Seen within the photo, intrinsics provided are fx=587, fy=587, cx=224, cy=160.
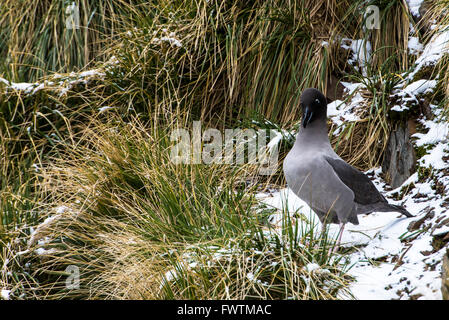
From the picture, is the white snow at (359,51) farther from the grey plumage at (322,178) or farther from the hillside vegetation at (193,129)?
the grey plumage at (322,178)

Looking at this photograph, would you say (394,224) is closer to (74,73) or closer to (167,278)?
(167,278)

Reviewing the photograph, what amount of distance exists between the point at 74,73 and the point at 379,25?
2592 millimetres

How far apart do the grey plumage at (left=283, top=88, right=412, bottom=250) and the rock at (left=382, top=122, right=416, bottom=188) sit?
2.01 ft

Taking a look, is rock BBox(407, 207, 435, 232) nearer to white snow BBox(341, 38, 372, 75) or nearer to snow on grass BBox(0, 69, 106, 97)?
white snow BBox(341, 38, 372, 75)

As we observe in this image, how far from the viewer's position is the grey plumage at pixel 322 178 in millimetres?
3191

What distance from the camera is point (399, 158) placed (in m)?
3.96

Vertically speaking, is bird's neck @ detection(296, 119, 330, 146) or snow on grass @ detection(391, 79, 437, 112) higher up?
snow on grass @ detection(391, 79, 437, 112)

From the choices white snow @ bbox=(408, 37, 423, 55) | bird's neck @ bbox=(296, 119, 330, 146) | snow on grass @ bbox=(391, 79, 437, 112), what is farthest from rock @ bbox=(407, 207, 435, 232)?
white snow @ bbox=(408, 37, 423, 55)

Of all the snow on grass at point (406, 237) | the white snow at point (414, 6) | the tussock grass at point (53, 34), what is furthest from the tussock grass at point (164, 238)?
the white snow at point (414, 6)

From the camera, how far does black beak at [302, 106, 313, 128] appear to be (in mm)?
3307

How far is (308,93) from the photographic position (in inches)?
131

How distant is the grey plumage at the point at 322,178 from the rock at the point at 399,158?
0.61 metres
